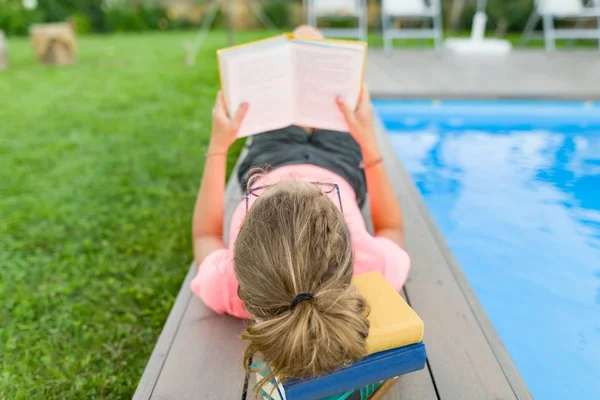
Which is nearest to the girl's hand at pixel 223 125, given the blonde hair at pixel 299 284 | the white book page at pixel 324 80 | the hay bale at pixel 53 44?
the white book page at pixel 324 80

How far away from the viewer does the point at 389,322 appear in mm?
1115

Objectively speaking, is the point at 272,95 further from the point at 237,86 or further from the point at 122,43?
the point at 122,43

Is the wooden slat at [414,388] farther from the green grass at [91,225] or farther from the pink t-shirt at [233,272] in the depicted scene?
the green grass at [91,225]

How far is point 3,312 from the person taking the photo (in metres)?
1.86

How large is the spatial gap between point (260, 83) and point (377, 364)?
3.15ft

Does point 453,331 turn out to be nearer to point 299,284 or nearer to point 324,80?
point 299,284

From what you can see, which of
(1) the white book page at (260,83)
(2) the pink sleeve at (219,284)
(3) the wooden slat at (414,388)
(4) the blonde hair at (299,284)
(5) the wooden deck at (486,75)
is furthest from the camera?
(5) the wooden deck at (486,75)

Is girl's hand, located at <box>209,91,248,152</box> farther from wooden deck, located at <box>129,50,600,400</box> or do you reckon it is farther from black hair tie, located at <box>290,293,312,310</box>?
black hair tie, located at <box>290,293,312,310</box>

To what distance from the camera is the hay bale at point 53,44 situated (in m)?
6.38

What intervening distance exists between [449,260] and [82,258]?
1491 mm

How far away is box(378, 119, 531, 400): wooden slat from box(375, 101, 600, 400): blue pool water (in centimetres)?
37

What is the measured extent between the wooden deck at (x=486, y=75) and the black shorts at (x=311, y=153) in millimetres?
2522

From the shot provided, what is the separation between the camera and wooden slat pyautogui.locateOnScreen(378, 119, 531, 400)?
1.32 m

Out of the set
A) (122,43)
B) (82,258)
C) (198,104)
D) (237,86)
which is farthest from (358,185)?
(122,43)
